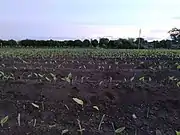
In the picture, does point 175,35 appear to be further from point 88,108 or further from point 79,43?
point 88,108

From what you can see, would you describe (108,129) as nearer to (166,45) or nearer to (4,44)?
(4,44)

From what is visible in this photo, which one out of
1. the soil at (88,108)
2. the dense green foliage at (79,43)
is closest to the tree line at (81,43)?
the dense green foliage at (79,43)

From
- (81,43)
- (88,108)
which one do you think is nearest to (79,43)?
(81,43)

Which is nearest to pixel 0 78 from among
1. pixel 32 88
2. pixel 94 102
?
pixel 32 88

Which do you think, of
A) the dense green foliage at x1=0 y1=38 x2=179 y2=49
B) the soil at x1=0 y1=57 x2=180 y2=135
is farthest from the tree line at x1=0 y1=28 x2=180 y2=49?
the soil at x1=0 y1=57 x2=180 y2=135

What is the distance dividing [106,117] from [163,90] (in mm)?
1651

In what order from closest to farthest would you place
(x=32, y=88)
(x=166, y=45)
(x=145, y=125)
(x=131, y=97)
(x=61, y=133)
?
(x=61, y=133), (x=145, y=125), (x=131, y=97), (x=32, y=88), (x=166, y=45)

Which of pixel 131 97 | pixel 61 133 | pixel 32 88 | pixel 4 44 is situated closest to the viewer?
pixel 61 133

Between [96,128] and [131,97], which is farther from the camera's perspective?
[131,97]

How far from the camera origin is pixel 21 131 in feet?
13.7

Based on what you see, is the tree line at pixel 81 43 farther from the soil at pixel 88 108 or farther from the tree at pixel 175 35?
the soil at pixel 88 108

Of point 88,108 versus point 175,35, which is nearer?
point 88,108

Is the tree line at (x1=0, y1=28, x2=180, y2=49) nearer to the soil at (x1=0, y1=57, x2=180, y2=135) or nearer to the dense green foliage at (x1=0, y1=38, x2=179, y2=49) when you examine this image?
the dense green foliage at (x1=0, y1=38, x2=179, y2=49)

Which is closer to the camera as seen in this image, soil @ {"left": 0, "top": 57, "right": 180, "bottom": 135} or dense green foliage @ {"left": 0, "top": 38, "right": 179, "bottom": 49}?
soil @ {"left": 0, "top": 57, "right": 180, "bottom": 135}
